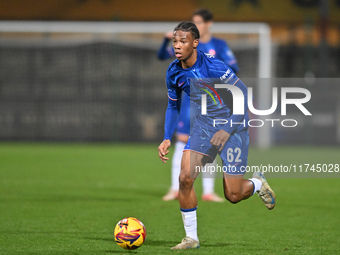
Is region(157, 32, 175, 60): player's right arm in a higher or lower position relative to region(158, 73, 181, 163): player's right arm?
higher

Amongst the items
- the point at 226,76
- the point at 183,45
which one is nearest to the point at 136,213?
the point at 226,76

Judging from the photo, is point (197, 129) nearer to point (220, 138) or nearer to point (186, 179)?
point (220, 138)

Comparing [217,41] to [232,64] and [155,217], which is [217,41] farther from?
[155,217]

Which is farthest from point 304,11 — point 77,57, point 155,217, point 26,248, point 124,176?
point 26,248

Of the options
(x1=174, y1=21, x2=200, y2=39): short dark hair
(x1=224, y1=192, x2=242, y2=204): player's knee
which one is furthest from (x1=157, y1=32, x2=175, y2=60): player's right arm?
(x1=224, y1=192, x2=242, y2=204): player's knee

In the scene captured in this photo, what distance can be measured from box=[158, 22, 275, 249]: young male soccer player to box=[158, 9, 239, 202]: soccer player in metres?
2.74

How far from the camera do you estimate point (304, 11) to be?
73.8ft

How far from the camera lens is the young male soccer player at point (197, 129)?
17.7 feet

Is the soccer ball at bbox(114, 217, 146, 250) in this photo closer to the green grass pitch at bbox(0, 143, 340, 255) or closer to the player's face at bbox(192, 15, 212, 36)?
the green grass pitch at bbox(0, 143, 340, 255)

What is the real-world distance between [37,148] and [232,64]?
11.5m

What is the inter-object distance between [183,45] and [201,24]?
124 inches

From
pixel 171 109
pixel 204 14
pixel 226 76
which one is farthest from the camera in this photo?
pixel 204 14

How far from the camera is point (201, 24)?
845 centimetres

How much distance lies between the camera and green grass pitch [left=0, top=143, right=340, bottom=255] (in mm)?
5648
